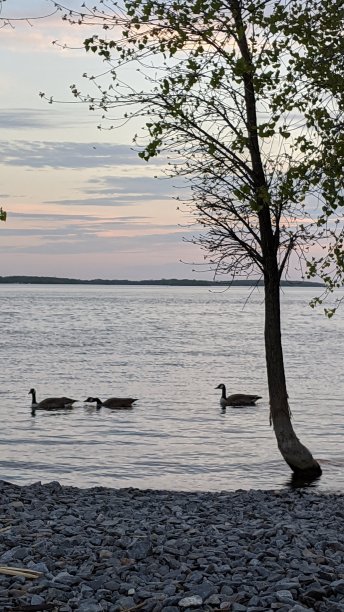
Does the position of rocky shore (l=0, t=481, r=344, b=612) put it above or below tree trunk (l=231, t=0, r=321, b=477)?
below

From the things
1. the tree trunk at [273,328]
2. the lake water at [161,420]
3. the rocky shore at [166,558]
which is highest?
the tree trunk at [273,328]

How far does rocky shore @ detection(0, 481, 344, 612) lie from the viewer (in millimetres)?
7469

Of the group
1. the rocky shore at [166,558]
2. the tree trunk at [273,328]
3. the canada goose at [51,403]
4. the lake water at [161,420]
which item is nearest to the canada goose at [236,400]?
the lake water at [161,420]

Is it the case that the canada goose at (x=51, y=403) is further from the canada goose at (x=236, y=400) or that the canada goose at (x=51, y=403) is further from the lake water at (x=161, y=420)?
the canada goose at (x=236, y=400)

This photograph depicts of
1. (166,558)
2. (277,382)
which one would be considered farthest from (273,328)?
(166,558)

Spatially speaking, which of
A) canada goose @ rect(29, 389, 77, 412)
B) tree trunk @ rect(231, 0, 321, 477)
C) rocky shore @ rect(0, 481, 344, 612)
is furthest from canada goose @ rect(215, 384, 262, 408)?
rocky shore @ rect(0, 481, 344, 612)

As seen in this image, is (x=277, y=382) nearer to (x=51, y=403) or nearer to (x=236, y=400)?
(x=236, y=400)

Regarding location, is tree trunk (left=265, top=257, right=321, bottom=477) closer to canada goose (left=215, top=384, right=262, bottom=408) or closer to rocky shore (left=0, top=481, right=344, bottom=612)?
rocky shore (left=0, top=481, right=344, bottom=612)

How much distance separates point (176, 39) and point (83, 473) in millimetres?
10432

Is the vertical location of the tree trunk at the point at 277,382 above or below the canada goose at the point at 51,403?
above

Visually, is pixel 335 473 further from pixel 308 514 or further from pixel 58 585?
pixel 58 585

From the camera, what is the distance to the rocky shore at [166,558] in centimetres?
747

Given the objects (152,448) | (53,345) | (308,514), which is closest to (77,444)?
(152,448)

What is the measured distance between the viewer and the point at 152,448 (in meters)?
23.2
